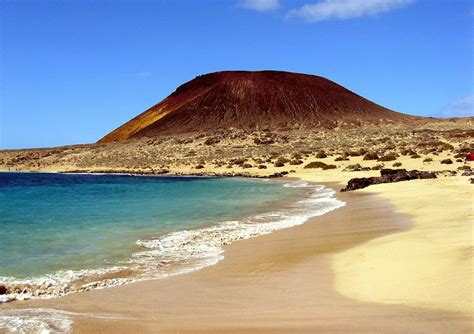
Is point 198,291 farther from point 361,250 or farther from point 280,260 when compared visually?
point 361,250

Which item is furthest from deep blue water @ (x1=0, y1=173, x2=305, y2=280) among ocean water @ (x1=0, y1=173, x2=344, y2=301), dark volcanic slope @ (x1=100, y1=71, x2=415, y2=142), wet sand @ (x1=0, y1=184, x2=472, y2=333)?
dark volcanic slope @ (x1=100, y1=71, x2=415, y2=142)

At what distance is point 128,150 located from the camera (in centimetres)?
7288

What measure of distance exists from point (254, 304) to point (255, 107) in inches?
3775

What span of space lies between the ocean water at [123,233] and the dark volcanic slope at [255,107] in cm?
6821

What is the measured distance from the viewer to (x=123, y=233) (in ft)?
46.4

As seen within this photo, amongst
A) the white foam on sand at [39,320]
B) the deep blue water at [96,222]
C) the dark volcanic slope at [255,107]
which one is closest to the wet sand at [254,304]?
the white foam on sand at [39,320]

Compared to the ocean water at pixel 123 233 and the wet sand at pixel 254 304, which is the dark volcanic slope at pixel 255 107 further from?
the wet sand at pixel 254 304

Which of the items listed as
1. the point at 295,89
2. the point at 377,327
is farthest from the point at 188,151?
the point at 377,327

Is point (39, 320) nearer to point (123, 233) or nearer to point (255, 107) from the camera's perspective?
point (123, 233)

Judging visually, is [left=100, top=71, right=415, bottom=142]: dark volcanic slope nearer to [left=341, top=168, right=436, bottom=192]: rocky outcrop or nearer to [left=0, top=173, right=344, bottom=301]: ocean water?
[left=341, top=168, right=436, bottom=192]: rocky outcrop

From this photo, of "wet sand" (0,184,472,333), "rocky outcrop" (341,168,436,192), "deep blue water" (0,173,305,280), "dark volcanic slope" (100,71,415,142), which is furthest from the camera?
"dark volcanic slope" (100,71,415,142)

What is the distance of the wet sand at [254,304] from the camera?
6.03 metres

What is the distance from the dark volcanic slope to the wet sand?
79.7m

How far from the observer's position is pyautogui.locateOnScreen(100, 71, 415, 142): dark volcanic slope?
95.3 m
